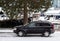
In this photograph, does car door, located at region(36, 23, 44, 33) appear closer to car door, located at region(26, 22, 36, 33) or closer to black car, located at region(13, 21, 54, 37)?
black car, located at region(13, 21, 54, 37)

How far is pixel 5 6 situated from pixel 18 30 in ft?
24.5

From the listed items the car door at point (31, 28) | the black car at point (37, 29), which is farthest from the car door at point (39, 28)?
the car door at point (31, 28)

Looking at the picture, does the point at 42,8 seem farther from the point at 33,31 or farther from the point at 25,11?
the point at 33,31

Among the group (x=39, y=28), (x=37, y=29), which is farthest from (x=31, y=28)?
(x=39, y=28)

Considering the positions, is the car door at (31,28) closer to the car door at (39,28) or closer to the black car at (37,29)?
the black car at (37,29)

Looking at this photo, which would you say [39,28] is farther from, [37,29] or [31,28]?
[31,28]

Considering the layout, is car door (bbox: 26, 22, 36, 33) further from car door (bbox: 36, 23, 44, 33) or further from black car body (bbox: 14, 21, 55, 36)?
car door (bbox: 36, 23, 44, 33)

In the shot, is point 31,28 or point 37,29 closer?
point 37,29

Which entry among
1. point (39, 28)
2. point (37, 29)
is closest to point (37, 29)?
point (37, 29)

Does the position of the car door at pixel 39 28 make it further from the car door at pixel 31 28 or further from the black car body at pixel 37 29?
the car door at pixel 31 28

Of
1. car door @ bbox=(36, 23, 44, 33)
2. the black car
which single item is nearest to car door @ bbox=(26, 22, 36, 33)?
the black car

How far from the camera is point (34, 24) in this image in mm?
24062

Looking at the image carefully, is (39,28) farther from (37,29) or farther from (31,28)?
(31,28)

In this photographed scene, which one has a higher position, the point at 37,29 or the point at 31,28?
the point at 31,28
